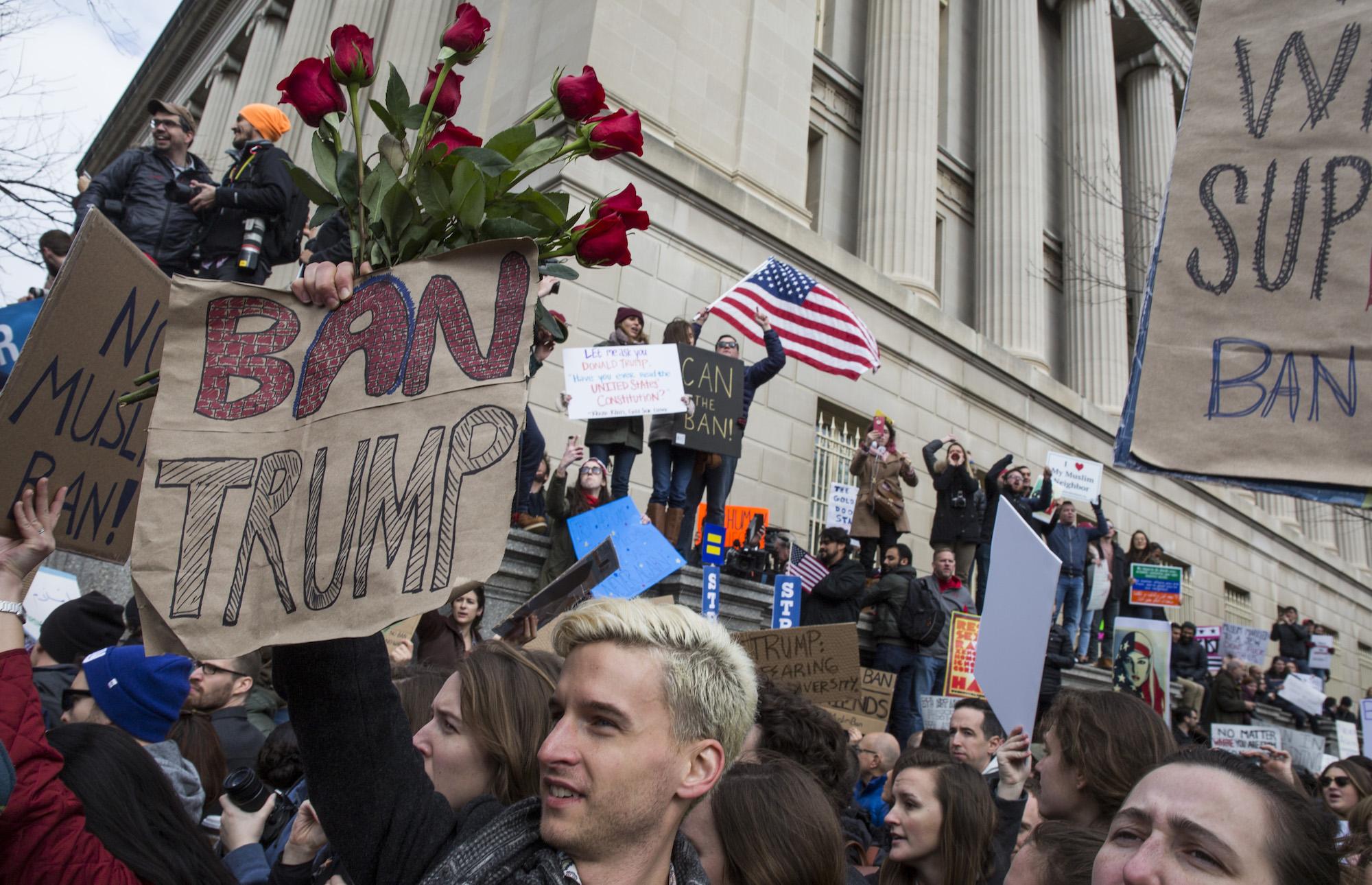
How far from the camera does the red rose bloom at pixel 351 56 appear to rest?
2068mm

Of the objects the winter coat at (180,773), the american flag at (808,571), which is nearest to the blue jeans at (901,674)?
the american flag at (808,571)

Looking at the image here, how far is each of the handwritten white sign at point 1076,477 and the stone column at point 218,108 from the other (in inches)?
1004

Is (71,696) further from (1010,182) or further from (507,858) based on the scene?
(1010,182)

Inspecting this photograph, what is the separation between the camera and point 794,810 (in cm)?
264

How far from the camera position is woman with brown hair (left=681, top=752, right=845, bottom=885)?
258cm

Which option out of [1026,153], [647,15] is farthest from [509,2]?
[1026,153]

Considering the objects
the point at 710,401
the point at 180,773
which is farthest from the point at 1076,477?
the point at 180,773

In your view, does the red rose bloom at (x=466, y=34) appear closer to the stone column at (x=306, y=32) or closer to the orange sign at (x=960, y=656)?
the orange sign at (x=960, y=656)

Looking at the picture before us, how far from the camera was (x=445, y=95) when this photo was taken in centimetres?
216

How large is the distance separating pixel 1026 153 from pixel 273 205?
19.4m

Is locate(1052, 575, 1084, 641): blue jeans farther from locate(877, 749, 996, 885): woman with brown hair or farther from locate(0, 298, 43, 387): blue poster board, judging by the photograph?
locate(0, 298, 43, 387): blue poster board

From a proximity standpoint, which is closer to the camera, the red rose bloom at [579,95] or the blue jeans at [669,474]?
the red rose bloom at [579,95]

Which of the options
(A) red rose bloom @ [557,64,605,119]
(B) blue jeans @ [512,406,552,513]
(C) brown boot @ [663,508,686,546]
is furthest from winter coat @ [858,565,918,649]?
(A) red rose bloom @ [557,64,605,119]

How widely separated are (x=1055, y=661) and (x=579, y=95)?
851cm
